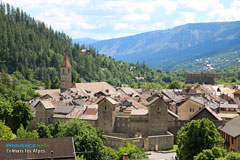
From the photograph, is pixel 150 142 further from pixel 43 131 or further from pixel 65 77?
pixel 65 77

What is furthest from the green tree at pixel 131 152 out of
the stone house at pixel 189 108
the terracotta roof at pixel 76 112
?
the terracotta roof at pixel 76 112

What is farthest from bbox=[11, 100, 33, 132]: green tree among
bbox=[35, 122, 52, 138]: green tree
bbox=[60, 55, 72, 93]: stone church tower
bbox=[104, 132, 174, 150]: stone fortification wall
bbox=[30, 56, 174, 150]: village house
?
bbox=[60, 55, 72, 93]: stone church tower

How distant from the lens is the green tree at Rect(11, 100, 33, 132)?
264ft

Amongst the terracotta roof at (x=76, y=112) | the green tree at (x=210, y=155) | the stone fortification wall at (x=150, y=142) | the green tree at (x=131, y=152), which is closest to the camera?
the green tree at (x=210, y=155)

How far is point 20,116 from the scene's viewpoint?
80062 mm

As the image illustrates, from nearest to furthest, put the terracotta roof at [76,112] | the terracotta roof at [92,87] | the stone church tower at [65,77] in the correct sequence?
1. the terracotta roof at [76,112]
2. the terracotta roof at [92,87]
3. the stone church tower at [65,77]

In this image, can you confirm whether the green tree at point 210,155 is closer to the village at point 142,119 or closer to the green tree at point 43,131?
the village at point 142,119

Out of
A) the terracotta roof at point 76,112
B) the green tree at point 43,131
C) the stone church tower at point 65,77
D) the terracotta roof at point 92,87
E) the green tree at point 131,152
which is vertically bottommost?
the green tree at point 131,152

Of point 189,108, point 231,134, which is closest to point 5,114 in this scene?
point 189,108

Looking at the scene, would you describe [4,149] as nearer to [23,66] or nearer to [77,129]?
[77,129]

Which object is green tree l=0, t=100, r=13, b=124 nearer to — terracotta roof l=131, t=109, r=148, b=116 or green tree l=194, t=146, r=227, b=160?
terracotta roof l=131, t=109, r=148, b=116

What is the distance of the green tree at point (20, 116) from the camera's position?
80.4 meters

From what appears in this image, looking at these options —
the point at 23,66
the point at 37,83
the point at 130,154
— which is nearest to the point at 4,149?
the point at 130,154

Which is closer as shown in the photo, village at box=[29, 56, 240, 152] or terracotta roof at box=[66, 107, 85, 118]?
village at box=[29, 56, 240, 152]
